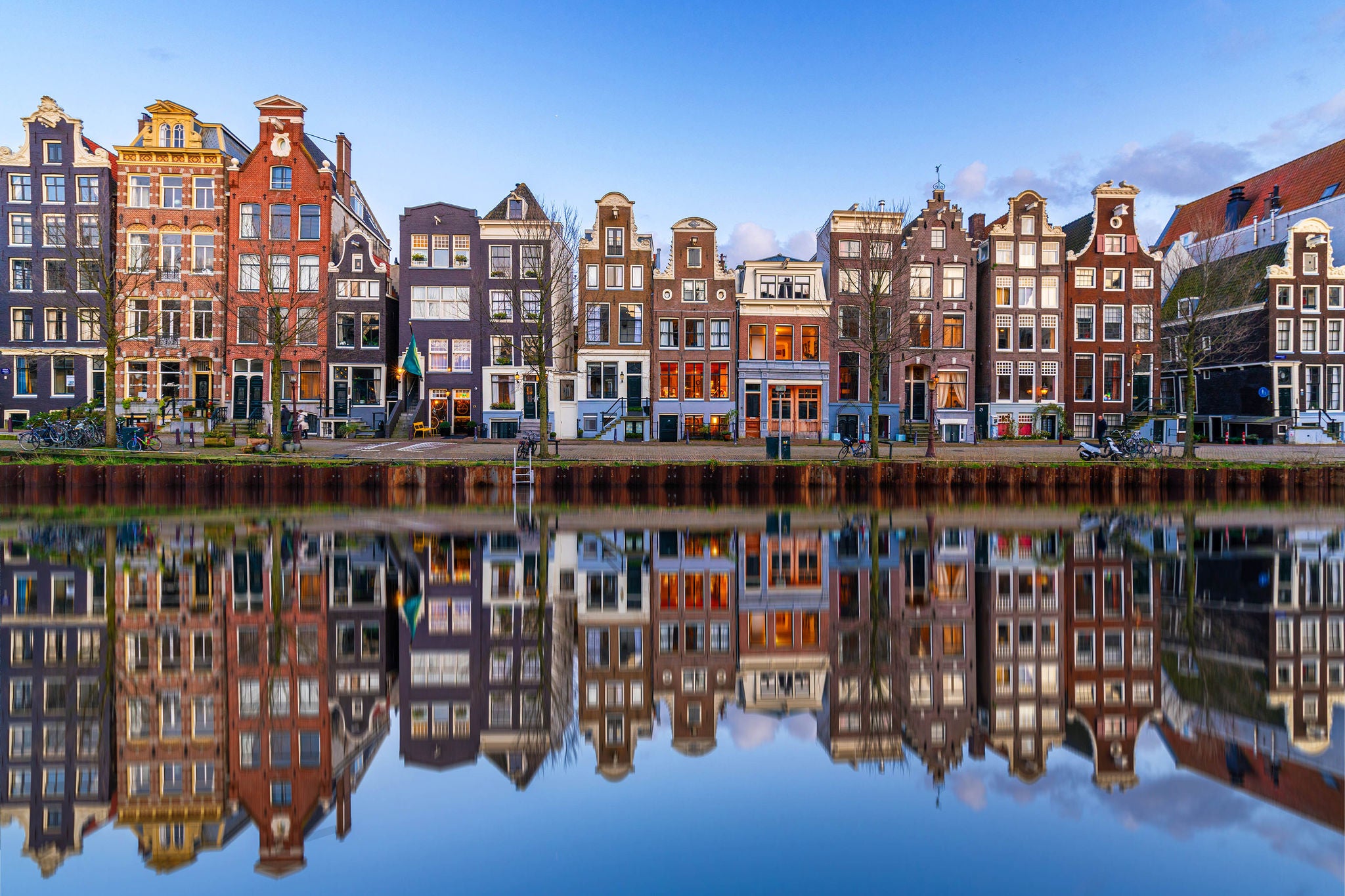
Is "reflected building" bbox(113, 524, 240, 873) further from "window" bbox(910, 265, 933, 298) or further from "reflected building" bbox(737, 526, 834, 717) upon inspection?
"window" bbox(910, 265, 933, 298)

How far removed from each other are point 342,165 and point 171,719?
174ft

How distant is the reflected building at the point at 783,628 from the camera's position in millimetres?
8758

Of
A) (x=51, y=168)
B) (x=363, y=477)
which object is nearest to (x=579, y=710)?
(x=363, y=477)

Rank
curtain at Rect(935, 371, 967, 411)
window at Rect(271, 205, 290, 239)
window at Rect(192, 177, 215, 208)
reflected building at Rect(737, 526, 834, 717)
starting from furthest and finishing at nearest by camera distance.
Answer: curtain at Rect(935, 371, 967, 411), window at Rect(271, 205, 290, 239), window at Rect(192, 177, 215, 208), reflected building at Rect(737, 526, 834, 717)

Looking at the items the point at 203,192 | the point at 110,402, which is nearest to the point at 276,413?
the point at 110,402

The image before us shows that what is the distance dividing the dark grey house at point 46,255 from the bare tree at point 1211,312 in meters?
58.0

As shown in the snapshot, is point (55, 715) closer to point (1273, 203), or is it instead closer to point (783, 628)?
point (783, 628)

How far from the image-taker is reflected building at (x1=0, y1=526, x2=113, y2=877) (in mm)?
6191

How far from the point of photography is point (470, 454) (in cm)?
3872

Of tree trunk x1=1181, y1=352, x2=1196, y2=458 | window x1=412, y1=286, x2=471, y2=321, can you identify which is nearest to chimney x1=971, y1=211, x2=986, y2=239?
tree trunk x1=1181, y1=352, x2=1196, y2=458

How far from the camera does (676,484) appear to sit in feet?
114

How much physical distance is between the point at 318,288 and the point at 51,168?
16466 millimetres

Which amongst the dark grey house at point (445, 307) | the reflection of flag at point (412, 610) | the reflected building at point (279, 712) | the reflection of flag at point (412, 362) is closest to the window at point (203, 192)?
the dark grey house at point (445, 307)

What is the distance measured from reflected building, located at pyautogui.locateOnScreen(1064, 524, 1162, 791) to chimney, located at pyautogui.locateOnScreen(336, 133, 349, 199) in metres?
50.2
